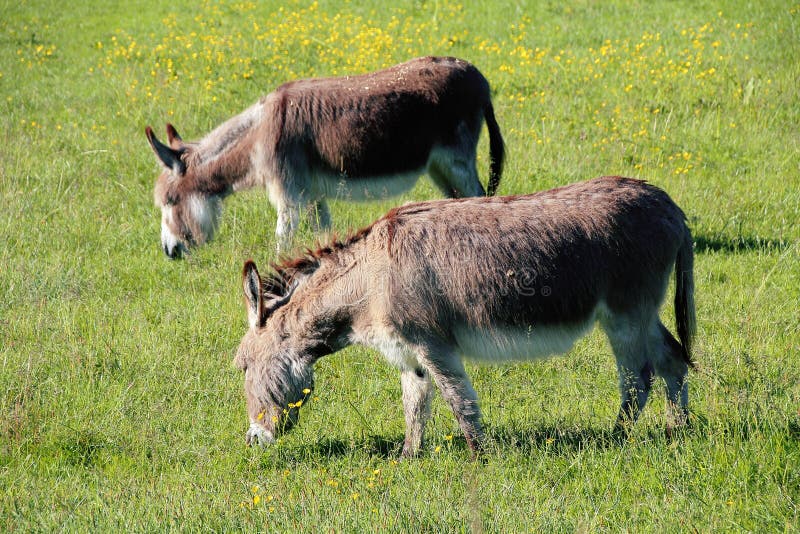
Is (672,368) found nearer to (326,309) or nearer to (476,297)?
(476,297)

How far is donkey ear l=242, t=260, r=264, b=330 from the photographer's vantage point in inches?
185

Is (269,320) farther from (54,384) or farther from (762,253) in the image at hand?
(762,253)

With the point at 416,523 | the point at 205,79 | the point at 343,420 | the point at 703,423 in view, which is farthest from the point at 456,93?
the point at 205,79

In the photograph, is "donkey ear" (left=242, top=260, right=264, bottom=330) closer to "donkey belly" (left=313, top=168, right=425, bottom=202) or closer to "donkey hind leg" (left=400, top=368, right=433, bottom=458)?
"donkey hind leg" (left=400, top=368, right=433, bottom=458)

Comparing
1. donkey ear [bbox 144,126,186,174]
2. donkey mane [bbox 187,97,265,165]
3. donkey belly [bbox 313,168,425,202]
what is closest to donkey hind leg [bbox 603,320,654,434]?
donkey belly [bbox 313,168,425,202]

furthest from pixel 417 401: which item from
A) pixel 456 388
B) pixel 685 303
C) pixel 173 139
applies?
pixel 173 139

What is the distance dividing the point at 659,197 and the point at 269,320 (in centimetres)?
225

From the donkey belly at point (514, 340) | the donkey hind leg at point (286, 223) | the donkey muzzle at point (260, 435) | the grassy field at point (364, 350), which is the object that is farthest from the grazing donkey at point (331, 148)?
the donkey belly at point (514, 340)

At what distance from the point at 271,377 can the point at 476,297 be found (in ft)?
3.91

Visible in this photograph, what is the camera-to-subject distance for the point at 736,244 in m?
7.63

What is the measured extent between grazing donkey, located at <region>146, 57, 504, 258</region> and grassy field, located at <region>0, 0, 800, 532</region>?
19.7 inches

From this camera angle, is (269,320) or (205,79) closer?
(269,320)

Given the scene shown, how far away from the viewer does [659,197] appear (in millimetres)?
4871

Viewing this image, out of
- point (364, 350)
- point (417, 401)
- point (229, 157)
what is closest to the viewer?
point (417, 401)
